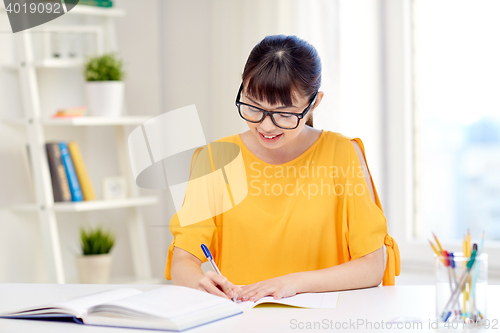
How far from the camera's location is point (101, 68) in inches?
97.0

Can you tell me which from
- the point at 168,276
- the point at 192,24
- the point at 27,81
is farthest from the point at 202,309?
the point at 192,24

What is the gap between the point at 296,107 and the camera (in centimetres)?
145

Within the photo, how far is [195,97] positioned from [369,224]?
5.20 ft

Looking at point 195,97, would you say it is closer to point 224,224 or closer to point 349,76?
point 349,76

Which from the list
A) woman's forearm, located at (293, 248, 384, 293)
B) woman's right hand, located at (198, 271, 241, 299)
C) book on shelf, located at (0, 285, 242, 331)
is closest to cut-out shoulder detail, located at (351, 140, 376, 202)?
woman's forearm, located at (293, 248, 384, 293)

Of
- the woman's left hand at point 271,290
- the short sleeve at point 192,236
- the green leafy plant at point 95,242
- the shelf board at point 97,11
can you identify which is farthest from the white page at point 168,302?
the shelf board at point 97,11

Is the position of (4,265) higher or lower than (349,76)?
lower

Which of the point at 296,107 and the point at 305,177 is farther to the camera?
the point at 305,177

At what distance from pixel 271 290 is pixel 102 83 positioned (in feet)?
5.26

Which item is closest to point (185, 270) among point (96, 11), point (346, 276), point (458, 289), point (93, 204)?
point (346, 276)

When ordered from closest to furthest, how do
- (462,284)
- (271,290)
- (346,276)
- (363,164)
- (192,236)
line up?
(462,284) → (271,290) → (346,276) → (192,236) → (363,164)

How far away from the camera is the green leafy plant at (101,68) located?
2465 mm

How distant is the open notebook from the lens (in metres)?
0.95

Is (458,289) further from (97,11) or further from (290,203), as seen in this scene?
(97,11)
